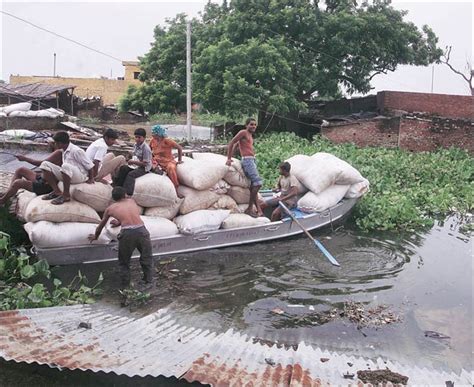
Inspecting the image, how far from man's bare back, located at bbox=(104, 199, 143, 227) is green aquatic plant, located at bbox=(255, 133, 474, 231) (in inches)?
191

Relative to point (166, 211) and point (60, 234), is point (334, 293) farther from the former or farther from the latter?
point (60, 234)

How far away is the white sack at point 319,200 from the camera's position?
27.4 ft

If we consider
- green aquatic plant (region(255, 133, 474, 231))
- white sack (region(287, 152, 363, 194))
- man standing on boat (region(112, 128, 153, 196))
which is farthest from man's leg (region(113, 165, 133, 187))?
green aquatic plant (region(255, 133, 474, 231))

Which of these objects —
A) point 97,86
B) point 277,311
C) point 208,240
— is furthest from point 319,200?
point 97,86

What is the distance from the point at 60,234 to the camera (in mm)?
6031

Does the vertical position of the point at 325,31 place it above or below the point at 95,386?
above

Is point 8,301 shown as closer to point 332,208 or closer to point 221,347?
point 221,347

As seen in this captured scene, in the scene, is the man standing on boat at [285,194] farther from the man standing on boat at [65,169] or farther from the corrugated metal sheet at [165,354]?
the corrugated metal sheet at [165,354]

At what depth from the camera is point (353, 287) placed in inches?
246

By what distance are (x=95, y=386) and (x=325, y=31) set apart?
15.6m

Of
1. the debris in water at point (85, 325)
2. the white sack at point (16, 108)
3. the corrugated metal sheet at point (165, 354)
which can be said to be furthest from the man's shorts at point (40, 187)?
the white sack at point (16, 108)

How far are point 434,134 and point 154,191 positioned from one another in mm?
12473

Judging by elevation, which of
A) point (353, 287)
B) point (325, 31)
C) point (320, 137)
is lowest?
point (353, 287)

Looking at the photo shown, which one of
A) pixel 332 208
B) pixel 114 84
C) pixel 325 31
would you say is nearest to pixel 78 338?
pixel 332 208
